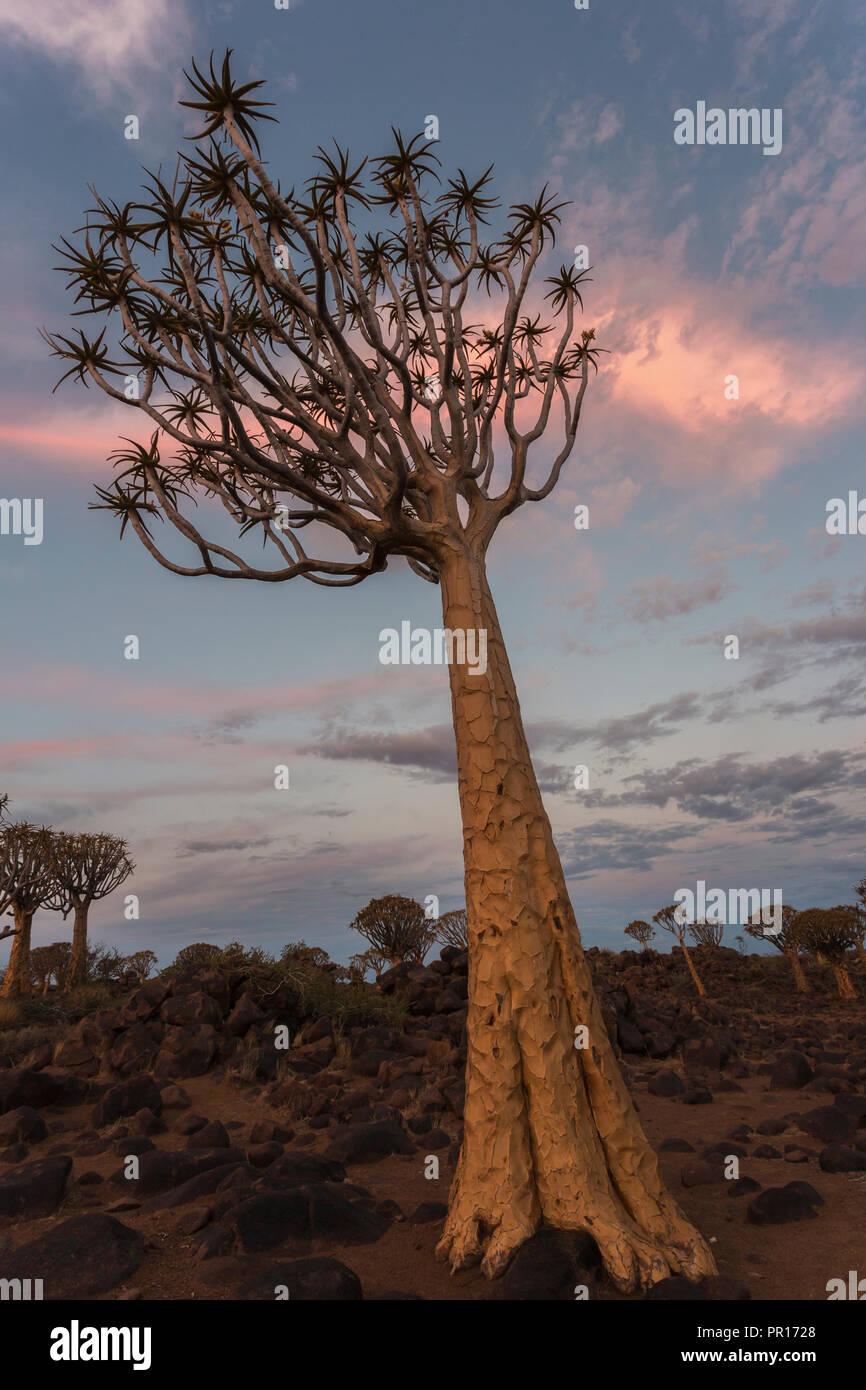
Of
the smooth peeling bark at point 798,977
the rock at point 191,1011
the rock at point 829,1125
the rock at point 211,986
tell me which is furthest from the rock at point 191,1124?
the smooth peeling bark at point 798,977

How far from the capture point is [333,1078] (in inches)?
432

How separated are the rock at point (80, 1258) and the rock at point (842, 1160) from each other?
6568 millimetres

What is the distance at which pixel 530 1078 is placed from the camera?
5.72m

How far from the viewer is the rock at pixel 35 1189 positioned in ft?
22.4

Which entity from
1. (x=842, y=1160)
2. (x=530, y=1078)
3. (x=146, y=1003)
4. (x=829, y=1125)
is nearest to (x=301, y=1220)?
(x=530, y=1078)

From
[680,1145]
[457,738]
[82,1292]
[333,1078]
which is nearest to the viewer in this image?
[82,1292]

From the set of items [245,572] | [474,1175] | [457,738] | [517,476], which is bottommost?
[474,1175]

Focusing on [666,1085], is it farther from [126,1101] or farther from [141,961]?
[141,961]

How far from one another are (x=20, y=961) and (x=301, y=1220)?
1877cm

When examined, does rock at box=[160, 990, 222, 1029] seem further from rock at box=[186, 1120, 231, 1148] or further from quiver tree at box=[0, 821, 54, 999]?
quiver tree at box=[0, 821, 54, 999]

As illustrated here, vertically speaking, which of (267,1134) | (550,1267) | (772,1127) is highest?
(550,1267)

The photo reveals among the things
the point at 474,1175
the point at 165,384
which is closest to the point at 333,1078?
the point at 474,1175
